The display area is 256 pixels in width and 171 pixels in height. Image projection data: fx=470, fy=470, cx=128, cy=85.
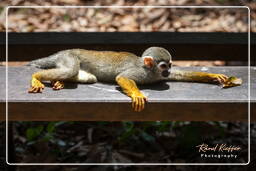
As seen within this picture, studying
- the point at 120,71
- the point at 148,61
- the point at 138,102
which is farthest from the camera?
the point at 120,71

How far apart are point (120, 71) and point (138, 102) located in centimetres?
32

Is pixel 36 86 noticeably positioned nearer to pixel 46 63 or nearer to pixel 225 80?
pixel 46 63

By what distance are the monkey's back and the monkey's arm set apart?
0.82ft

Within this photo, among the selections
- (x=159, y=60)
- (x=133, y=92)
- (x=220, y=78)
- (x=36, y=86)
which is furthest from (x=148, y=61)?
(x=36, y=86)

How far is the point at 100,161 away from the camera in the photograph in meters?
3.16

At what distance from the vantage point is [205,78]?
2.60 meters

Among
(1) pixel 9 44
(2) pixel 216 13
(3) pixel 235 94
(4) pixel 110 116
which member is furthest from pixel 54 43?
(2) pixel 216 13

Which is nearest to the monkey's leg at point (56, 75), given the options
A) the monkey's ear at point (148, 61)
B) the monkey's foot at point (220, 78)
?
the monkey's ear at point (148, 61)

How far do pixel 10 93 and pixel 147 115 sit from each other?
0.71m

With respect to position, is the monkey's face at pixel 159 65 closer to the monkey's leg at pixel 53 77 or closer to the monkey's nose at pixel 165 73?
the monkey's nose at pixel 165 73

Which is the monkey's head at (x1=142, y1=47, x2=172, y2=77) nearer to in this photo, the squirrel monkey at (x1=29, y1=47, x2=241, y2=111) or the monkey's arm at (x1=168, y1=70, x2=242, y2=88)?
the squirrel monkey at (x1=29, y1=47, x2=241, y2=111)

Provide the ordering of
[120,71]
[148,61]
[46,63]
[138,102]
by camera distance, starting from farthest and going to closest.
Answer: [46,63], [120,71], [148,61], [138,102]

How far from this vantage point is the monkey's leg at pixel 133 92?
7.54 ft

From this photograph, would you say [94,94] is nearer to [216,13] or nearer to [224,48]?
[224,48]
